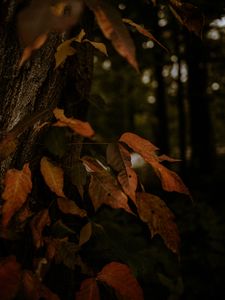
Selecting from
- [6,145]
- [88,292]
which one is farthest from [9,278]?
[6,145]

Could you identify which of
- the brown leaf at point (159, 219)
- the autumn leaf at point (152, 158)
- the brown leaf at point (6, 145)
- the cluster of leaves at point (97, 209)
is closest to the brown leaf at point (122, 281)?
the cluster of leaves at point (97, 209)

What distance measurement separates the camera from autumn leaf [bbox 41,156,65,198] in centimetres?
80

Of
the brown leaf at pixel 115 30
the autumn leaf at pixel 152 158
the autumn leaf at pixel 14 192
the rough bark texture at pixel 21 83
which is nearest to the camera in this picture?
the brown leaf at pixel 115 30

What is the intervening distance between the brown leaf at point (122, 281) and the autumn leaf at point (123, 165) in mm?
206

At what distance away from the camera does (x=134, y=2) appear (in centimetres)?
272

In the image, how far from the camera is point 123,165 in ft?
2.73

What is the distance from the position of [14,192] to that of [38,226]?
0.53ft

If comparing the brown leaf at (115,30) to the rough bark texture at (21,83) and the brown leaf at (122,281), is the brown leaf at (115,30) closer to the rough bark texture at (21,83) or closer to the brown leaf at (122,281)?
the rough bark texture at (21,83)

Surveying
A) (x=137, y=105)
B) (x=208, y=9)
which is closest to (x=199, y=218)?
(x=208, y=9)

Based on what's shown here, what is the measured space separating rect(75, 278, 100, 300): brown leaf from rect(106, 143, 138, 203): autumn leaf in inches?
10.2

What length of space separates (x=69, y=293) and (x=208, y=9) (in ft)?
9.75

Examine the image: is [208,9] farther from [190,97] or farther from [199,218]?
[190,97]

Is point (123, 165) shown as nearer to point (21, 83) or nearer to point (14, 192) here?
point (14, 192)

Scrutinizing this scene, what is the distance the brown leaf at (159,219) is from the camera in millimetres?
834
